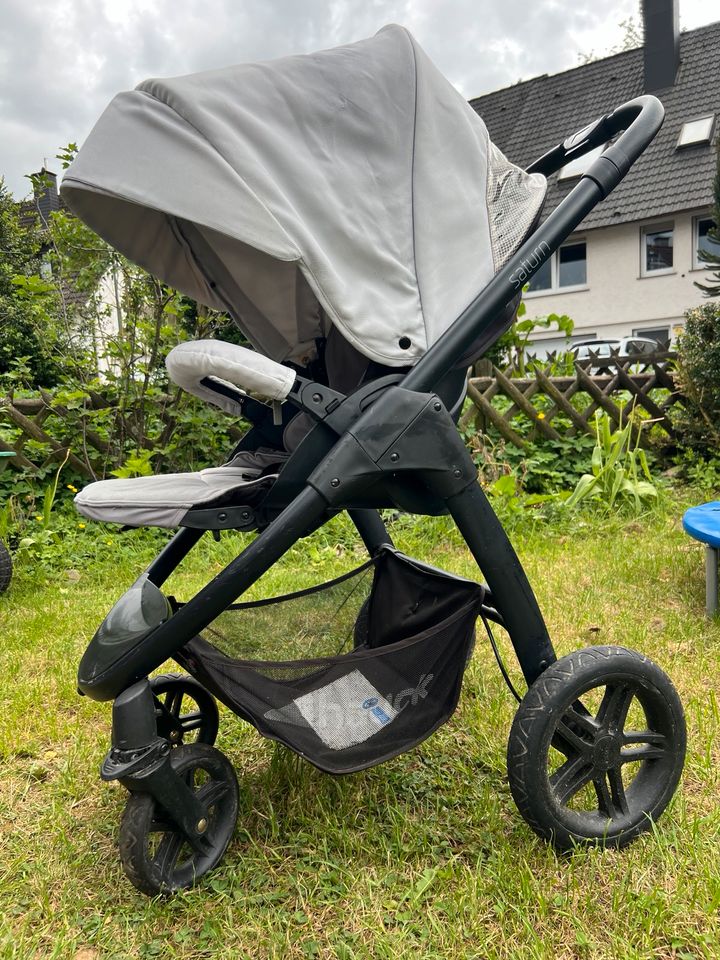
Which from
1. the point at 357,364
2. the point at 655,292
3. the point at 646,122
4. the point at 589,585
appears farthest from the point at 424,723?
the point at 655,292

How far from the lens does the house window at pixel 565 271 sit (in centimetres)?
1623

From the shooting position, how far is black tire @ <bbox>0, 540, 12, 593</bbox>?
328cm

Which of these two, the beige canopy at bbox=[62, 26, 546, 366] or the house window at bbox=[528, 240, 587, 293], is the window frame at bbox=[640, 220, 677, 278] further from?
the beige canopy at bbox=[62, 26, 546, 366]

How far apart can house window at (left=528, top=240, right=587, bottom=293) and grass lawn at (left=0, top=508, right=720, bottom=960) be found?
50.0 feet

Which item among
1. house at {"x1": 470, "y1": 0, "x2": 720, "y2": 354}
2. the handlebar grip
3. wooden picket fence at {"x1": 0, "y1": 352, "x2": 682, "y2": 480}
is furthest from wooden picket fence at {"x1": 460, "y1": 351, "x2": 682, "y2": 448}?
house at {"x1": 470, "y1": 0, "x2": 720, "y2": 354}

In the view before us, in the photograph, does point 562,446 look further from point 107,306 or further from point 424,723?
point 424,723

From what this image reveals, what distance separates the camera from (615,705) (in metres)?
1.54

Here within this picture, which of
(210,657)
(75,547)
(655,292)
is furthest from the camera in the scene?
(655,292)

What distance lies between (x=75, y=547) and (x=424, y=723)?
2.87 meters

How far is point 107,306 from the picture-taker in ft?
14.6

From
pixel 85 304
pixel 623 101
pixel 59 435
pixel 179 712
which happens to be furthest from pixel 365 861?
pixel 623 101

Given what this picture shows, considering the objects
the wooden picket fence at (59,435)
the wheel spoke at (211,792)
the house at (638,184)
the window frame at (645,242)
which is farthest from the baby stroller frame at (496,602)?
the window frame at (645,242)

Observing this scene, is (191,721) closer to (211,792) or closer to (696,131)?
(211,792)

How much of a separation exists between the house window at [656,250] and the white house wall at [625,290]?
0.15 meters
